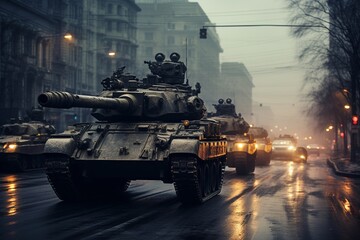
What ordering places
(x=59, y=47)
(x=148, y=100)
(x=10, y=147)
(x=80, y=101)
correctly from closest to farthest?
(x=80, y=101) < (x=148, y=100) < (x=10, y=147) < (x=59, y=47)

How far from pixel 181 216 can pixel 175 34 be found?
119 m

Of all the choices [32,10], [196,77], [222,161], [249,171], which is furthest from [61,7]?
[196,77]

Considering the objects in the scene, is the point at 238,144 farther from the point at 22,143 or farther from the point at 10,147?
the point at 10,147

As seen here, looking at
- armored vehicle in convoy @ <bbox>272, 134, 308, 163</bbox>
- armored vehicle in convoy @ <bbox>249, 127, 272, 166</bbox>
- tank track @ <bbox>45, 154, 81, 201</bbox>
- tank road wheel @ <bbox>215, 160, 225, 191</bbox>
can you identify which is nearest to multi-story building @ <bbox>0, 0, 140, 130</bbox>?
armored vehicle in convoy @ <bbox>249, 127, 272, 166</bbox>

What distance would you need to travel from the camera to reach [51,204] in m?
13.2

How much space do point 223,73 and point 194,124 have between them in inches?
7113

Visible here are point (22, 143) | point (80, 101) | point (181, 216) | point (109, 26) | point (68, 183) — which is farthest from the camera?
point (109, 26)

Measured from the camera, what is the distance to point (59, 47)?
61.6 m

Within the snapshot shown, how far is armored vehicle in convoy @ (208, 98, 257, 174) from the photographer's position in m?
24.2

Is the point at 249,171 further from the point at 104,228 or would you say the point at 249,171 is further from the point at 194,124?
the point at 104,228

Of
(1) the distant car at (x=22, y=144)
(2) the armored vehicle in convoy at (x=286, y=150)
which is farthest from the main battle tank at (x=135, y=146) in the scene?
(2) the armored vehicle in convoy at (x=286, y=150)

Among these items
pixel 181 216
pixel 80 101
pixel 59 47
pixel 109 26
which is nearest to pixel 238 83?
pixel 109 26

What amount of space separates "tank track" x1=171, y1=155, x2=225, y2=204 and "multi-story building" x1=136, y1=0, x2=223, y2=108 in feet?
353

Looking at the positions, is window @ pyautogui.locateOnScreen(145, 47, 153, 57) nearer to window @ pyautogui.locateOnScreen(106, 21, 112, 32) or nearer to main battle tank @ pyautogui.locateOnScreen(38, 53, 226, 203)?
window @ pyautogui.locateOnScreen(106, 21, 112, 32)
